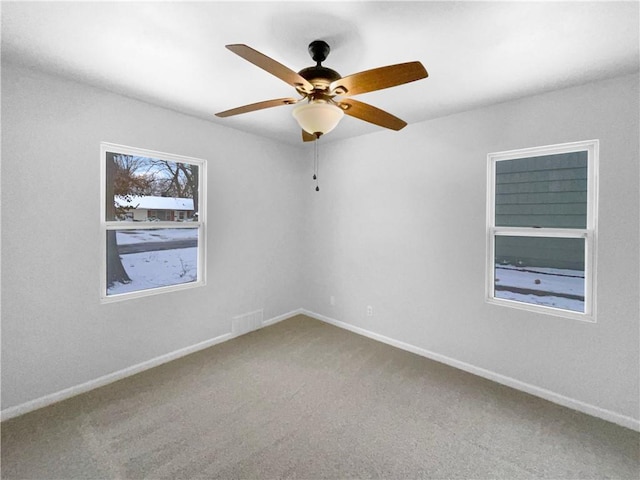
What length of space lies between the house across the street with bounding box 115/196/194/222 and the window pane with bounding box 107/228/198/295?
0.12 meters

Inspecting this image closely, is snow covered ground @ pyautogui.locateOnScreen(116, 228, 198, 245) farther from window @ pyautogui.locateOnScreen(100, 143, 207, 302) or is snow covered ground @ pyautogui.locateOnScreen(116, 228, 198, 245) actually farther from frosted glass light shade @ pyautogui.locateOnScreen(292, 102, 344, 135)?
frosted glass light shade @ pyautogui.locateOnScreen(292, 102, 344, 135)

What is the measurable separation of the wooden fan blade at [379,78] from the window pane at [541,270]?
1958mm

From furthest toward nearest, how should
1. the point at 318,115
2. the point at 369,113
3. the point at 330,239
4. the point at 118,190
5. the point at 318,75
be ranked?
the point at 330,239 < the point at 118,190 < the point at 369,113 < the point at 318,115 < the point at 318,75

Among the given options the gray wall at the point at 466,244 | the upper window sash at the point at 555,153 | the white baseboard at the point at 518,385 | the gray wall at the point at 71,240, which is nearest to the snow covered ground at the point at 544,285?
the gray wall at the point at 466,244

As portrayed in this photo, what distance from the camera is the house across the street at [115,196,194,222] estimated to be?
8.69ft

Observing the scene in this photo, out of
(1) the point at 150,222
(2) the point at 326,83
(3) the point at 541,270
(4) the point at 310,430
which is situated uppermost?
(2) the point at 326,83

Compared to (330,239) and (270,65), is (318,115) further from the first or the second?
(330,239)

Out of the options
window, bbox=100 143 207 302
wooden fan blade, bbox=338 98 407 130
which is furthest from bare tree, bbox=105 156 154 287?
wooden fan blade, bbox=338 98 407 130

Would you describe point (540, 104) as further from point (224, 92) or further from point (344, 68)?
point (224, 92)

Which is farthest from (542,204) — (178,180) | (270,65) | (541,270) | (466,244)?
(178,180)

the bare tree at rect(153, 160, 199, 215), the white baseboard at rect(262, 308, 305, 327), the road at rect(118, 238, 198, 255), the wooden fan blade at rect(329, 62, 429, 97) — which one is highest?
the wooden fan blade at rect(329, 62, 429, 97)

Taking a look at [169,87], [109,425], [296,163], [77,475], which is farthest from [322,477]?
[296,163]

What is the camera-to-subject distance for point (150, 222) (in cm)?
278

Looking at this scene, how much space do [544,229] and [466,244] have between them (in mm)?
612
